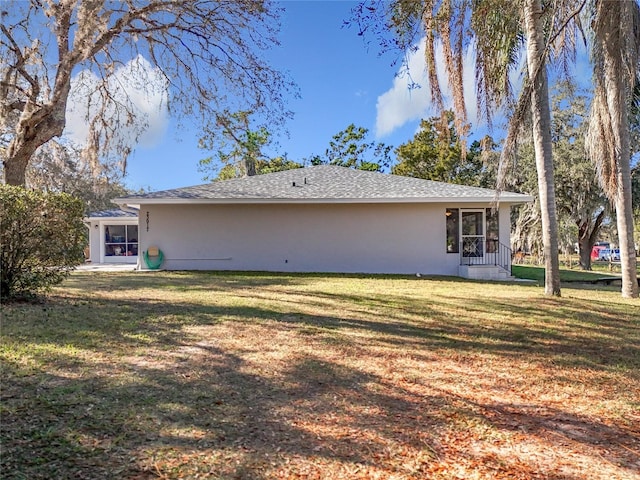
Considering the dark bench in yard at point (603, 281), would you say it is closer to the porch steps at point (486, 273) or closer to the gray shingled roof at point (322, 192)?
the porch steps at point (486, 273)

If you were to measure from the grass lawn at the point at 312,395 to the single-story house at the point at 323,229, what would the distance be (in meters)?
7.71

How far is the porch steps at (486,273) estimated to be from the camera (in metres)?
13.2

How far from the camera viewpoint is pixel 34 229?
6.08m

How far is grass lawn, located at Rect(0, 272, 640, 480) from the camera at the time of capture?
92.0 inches

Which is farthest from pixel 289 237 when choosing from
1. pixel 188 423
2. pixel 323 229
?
pixel 188 423

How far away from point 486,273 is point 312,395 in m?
11.3

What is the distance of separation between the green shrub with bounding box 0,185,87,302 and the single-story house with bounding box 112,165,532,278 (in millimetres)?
7405

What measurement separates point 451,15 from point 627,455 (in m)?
4.28

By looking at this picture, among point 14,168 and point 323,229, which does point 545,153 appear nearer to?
point 323,229

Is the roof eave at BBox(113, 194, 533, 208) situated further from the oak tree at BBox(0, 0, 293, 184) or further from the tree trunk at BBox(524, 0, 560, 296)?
the tree trunk at BBox(524, 0, 560, 296)

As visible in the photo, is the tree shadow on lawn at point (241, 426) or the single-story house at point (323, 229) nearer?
the tree shadow on lawn at point (241, 426)

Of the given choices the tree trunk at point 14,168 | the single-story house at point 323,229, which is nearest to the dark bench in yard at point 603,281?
the single-story house at point 323,229

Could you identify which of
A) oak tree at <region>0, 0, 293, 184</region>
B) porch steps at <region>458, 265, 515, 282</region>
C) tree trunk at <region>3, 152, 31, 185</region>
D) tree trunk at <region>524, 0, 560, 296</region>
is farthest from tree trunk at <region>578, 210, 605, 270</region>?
tree trunk at <region>3, 152, 31, 185</region>

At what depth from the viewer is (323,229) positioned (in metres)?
14.7
